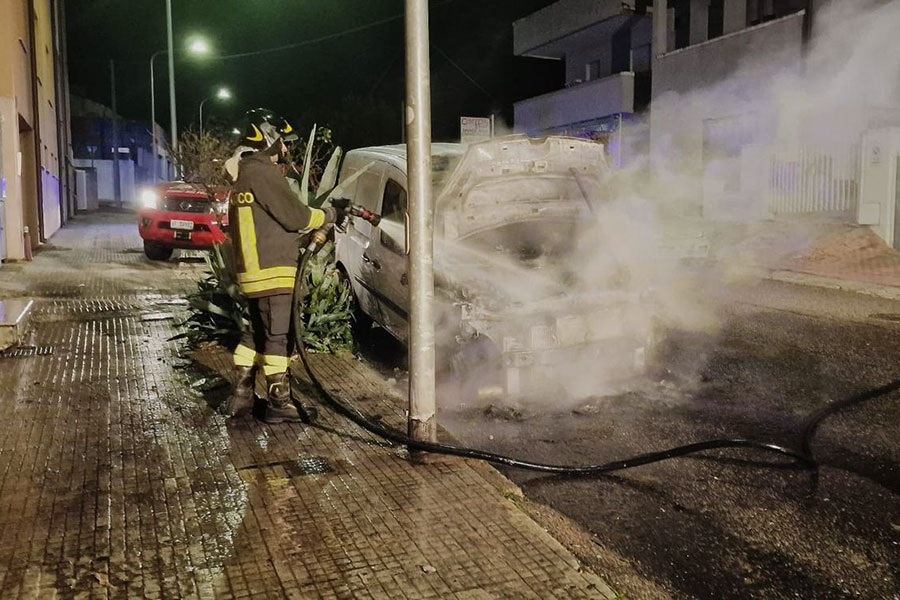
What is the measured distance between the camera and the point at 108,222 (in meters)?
30.8

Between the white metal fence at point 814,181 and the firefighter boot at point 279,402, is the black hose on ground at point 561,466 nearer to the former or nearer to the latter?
the firefighter boot at point 279,402

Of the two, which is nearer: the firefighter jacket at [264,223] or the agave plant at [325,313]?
the firefighter jacket at [264,223]

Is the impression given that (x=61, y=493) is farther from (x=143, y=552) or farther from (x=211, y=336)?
(x=211, y=336)

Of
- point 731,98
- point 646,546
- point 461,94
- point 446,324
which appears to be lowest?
point 646,546

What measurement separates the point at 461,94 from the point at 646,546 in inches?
1716

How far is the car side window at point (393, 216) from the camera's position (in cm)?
687

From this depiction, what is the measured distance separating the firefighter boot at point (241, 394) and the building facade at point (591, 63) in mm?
19742

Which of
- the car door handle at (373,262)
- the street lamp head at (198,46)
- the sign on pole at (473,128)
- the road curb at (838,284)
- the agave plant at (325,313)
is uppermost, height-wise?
the street lamp head at (198,46)

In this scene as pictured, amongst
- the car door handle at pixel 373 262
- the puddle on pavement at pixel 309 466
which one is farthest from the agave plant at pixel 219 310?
the puddle on pavement at pixel 309 466

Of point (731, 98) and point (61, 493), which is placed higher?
point (731, 98)

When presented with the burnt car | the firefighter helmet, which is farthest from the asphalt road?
the firefighter helmet

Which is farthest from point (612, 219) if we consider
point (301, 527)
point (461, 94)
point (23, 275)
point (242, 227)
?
point (461, 94)

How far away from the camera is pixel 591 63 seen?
29.5m

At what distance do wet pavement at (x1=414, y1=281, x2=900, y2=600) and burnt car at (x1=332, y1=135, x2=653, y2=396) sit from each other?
1.15ft
